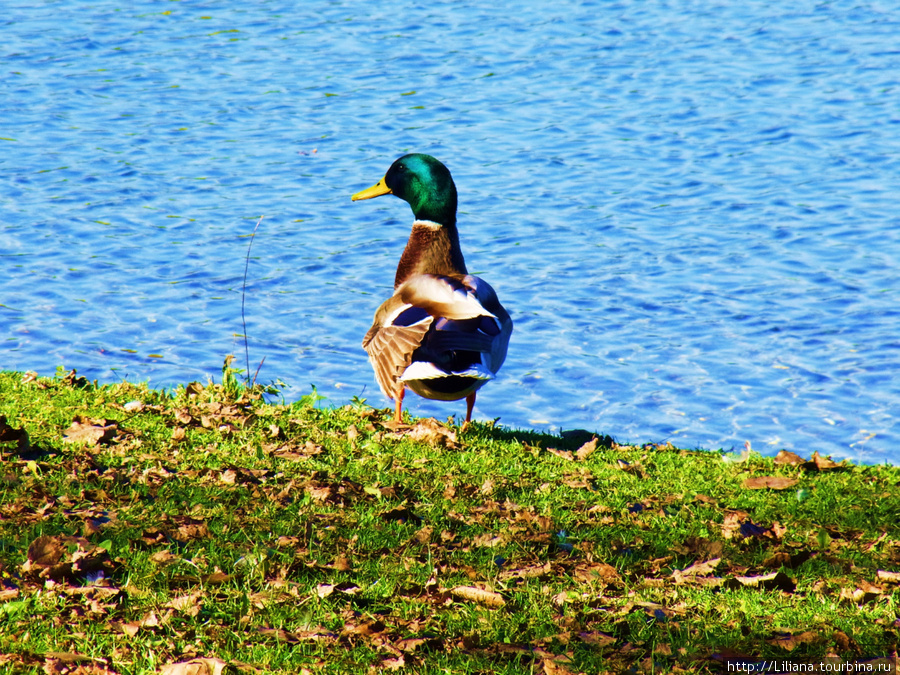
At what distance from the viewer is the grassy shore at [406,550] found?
12.9ft

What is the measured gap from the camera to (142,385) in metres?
7.48

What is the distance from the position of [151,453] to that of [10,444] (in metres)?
0.74

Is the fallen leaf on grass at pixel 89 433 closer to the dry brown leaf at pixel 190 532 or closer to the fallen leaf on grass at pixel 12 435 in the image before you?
the fallen leaf on grass at pixel 12 435

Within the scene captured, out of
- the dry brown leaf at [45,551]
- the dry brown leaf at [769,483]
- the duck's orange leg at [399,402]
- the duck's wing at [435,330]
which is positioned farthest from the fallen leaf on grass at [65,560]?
the dry brown leaf at [769,483]

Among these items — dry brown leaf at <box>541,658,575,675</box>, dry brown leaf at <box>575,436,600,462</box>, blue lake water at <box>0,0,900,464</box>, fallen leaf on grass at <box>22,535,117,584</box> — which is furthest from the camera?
blue lake water at <box>0,0,900,464</box>

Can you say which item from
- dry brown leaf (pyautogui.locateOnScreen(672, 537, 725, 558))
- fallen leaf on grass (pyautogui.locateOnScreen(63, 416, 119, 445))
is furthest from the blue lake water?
dry brown leaf (pyautogui.locateOnScreen(672, 537, 725, 558))

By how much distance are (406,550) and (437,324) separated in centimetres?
211

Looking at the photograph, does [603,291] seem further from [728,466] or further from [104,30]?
[104,30]

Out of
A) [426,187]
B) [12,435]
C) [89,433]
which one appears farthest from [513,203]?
[12,435]

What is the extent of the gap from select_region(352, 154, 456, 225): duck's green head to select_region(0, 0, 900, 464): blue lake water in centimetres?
205

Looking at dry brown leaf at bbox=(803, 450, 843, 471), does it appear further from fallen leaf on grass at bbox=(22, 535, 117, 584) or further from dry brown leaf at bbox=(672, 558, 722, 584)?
fallen leaf on grass at bbox=(22, 535, 117, 584)

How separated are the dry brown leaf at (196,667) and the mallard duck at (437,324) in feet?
9.49

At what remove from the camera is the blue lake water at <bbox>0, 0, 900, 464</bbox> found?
10031 mm

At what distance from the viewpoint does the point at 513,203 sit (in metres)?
13.9
